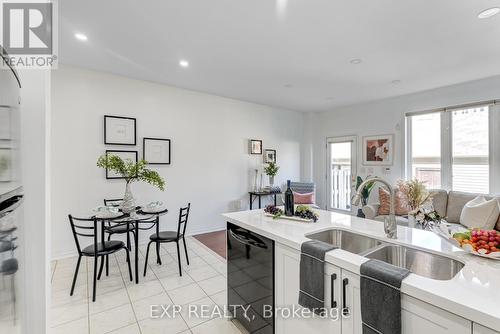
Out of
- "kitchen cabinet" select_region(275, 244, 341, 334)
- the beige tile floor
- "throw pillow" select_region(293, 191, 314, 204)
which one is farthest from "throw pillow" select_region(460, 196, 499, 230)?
the beige tile floor

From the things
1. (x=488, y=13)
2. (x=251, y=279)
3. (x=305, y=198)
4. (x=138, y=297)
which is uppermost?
(x=488, y=13)

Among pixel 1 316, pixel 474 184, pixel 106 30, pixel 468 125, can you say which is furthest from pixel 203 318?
pixel 468 125

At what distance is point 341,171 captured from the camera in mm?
6027

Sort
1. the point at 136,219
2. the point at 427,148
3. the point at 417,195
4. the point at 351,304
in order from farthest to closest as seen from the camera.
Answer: the point at 427,148 → the point at 136,219 → the point at 417,195 → the point at 351,304

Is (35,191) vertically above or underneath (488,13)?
underneath

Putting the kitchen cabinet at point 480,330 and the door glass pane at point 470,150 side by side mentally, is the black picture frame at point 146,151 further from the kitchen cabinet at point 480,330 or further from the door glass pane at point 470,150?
the door glass pane at point 470,150

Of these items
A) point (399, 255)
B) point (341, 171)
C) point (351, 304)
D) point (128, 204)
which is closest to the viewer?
point (351, 304)

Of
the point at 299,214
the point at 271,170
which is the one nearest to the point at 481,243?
the point at 299,214

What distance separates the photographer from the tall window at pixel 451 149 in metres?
3.95

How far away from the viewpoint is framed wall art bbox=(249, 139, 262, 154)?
5.39 m

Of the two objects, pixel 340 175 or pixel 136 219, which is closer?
pixel 136 219

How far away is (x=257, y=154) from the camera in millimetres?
5516

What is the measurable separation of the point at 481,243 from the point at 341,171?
4.98 metres

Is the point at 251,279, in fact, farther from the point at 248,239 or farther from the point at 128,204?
the point at 128,204
